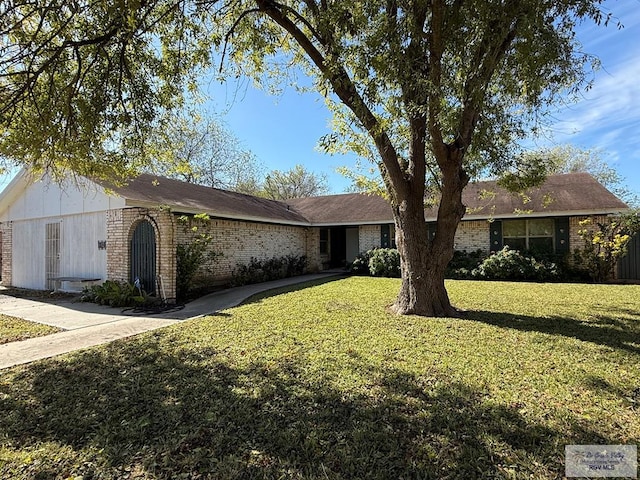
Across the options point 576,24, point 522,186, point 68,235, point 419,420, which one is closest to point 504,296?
point 522,186

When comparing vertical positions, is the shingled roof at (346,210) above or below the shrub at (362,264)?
above

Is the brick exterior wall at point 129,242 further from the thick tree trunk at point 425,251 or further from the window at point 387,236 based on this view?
the window at point 387,236

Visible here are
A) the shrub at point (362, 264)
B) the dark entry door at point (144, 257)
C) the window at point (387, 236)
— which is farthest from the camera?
the window at point (387, 236)

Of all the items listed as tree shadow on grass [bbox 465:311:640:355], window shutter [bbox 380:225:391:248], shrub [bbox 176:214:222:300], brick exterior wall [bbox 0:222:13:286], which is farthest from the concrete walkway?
window shutter [bbox 380:225:391:248]

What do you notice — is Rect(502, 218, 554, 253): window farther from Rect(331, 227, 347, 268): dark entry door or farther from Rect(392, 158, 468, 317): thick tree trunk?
Rect(392, 158, 468, 317): thick tree trunk

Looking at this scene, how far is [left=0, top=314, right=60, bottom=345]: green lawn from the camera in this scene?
231 inches

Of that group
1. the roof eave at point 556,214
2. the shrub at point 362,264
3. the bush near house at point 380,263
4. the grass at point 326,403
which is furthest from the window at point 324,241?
the grass at point 326,403

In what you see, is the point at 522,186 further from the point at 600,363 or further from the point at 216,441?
the point at 216,441

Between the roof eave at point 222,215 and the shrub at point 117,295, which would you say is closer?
the shrub at point 117,295

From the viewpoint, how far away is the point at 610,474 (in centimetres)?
234

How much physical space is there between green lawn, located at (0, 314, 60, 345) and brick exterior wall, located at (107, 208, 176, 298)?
2.74 metres

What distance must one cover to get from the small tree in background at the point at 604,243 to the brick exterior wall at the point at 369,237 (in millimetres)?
7714

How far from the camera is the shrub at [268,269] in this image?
12552 millimetres

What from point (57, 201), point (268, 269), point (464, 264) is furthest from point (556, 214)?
point (57, 201)
